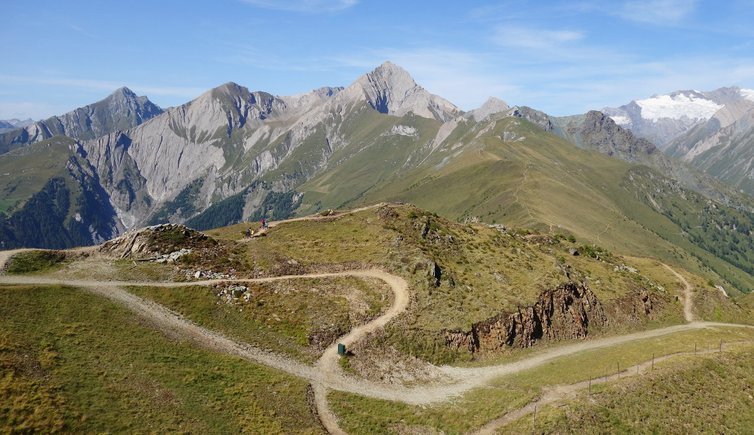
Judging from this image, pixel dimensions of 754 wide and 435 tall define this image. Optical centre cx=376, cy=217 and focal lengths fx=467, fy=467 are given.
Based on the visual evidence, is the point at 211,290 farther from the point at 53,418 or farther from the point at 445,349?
the point at 445,349

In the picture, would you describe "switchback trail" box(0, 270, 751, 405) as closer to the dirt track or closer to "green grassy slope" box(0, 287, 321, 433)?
the dirt track

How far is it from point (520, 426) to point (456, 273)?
3517 centimetres

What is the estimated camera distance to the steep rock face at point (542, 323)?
67.4 metres

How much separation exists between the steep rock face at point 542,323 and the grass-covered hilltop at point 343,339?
31 cm

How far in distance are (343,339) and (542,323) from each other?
34206mm

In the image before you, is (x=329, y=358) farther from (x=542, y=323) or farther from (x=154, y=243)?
(x=154, y=243)

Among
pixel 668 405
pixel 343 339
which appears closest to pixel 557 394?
pixel 668 405

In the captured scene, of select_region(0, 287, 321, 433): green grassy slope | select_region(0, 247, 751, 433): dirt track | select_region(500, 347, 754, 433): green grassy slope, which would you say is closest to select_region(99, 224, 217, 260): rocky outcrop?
select_region(0, 247, 751, 433): dirt track

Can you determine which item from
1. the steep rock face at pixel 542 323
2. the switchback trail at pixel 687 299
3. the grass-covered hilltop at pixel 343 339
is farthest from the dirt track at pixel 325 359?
the switchback trail at pixel 687 299

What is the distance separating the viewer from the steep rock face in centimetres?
6744

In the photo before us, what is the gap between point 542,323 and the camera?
7606 cm

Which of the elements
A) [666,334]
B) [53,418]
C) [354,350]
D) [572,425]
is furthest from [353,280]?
[666,334]

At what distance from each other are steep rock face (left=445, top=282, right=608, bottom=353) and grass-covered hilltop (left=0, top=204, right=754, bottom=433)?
0.31 m

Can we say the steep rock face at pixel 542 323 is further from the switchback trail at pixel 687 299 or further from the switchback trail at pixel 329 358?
the switchback trail at pixel 687 299
